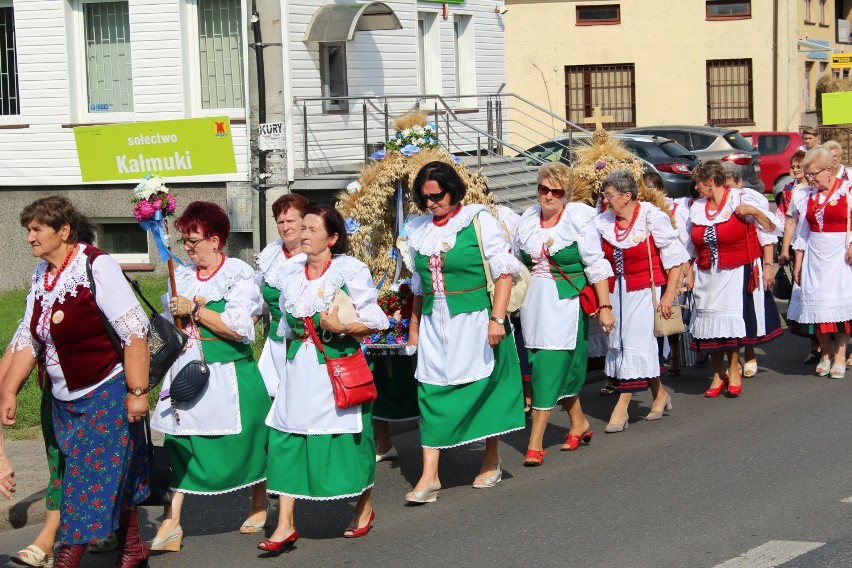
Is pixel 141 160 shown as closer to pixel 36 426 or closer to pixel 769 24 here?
pixel 36 426

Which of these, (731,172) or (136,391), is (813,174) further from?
(136,391)

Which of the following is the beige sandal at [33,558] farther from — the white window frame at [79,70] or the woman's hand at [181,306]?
the white window frame at [79,70]

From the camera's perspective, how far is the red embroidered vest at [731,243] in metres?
10.2

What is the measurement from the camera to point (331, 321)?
639 centimetres

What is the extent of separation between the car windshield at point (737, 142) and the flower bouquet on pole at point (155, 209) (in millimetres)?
20227

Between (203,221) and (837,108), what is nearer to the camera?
(203,221)

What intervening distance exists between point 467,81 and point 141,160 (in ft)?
23.4

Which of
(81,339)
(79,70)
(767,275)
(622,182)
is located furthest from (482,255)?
(79,70)

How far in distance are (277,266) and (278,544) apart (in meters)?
1.52

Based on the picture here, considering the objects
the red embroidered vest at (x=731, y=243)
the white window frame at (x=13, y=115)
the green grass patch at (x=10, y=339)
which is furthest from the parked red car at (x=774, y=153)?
the red embroidered vest at (x=731, y=243)

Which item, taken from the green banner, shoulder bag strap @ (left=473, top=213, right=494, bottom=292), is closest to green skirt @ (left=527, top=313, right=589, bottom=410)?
shoulder bag strap @ (left=473, top=213, right=494, bottom=292)

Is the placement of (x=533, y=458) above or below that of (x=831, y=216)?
below

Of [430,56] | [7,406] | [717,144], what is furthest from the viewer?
[717,144]

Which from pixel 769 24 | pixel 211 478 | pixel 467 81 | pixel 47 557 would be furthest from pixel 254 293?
pixel 769 24
